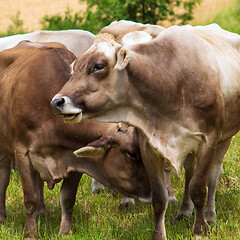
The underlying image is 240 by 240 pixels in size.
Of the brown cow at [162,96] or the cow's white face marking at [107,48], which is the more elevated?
the cow's white face marking at [107,48]

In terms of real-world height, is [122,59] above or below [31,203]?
above

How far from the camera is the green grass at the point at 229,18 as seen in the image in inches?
476

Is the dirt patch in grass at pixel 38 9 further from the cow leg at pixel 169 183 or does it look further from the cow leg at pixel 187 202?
the cow leg at pixel 187 202

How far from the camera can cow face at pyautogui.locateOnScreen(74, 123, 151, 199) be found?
476 cm

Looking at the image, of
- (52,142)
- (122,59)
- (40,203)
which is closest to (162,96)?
(122,59)

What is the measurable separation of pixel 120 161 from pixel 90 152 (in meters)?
0.29

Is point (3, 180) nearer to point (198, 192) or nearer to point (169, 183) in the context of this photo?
point (169, 183)

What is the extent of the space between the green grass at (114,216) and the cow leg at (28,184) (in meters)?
0.11

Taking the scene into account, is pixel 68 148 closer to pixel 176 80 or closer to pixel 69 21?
pixel 176 80

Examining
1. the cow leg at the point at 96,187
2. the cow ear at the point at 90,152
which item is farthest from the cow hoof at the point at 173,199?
the cow ear at the point at 90,152

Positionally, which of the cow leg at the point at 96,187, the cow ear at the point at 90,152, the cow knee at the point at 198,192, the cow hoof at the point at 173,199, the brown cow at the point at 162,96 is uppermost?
the brown cow at the point at 162,96

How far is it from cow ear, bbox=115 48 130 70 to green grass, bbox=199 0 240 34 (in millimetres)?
7875

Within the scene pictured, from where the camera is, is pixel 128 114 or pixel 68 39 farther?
pixel 68 39

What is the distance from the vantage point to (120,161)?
4.82 metres
